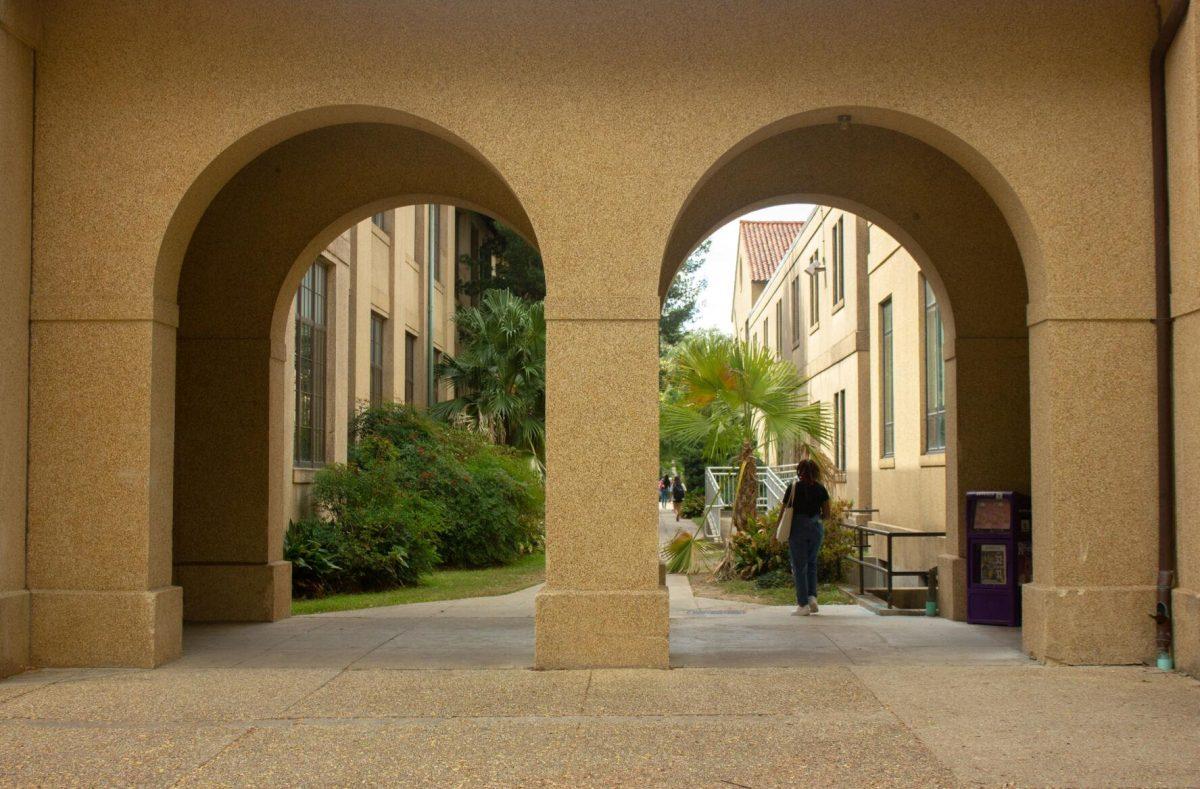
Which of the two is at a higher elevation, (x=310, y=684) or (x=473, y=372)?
(x=473, y=372)

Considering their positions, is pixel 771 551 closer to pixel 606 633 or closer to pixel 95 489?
pixel 606 633

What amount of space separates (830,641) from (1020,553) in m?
2.24

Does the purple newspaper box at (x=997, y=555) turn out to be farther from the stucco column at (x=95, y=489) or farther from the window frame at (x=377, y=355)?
the window frame at (x=377, y=355)

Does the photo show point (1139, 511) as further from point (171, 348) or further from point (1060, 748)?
point (171, 348)

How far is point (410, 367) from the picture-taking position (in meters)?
24.6

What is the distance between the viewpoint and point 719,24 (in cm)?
902

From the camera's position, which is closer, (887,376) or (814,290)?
(887,376)

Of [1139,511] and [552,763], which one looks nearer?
[552,763]

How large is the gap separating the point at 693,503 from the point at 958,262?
87.2ft

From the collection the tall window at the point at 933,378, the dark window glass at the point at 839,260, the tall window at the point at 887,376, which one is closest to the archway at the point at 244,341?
the tall window at the point at 933,378

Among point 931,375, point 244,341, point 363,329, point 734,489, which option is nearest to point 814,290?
point 734,489

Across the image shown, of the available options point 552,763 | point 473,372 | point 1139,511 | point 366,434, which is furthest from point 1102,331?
point 473,372

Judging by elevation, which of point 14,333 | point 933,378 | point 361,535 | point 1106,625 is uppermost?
point 933,378

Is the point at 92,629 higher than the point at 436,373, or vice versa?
the point at 436,373
